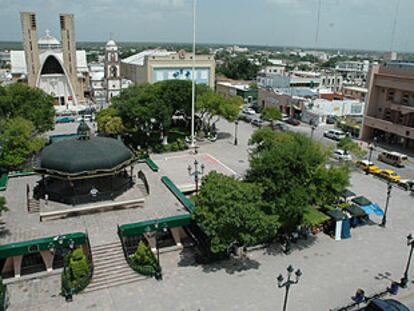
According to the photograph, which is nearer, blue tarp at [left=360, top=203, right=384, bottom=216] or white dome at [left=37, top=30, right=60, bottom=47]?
blue tarp at [left=360, top=203, right=384, bottom=216]

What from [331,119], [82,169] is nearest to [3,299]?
[82,169]

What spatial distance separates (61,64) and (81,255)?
6621 centimetres

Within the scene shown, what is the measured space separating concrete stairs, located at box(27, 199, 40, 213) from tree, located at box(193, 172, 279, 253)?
12.7 m

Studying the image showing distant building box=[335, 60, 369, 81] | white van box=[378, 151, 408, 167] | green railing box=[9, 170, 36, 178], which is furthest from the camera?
distant building box=[335, 60, 369, 81]

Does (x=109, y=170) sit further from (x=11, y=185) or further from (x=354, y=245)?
(x=354, y=245)

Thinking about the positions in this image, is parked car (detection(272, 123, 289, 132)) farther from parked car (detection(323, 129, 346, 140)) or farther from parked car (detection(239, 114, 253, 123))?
parked car (detection(323, 129, 346, 140))

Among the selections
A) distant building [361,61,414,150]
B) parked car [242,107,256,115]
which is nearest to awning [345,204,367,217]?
distant building [361,61,414,150]

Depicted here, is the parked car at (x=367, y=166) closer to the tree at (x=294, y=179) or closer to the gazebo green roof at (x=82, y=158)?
the tree at (x=294, y=179)

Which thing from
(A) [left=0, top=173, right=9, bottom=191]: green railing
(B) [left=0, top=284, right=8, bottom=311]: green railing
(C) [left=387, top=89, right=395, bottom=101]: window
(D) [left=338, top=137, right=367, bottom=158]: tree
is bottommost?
(B) [left=0, top=284, right=8, bottom=311]: green railing

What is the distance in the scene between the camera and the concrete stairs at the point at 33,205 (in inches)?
1065

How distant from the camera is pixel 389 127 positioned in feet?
167

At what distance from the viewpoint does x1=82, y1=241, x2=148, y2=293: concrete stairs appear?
2130 cm

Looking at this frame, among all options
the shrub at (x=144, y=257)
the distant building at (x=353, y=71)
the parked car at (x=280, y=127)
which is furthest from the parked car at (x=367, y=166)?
the distant building at (x=353, y=71)

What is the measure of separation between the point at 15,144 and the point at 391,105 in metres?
47.1
